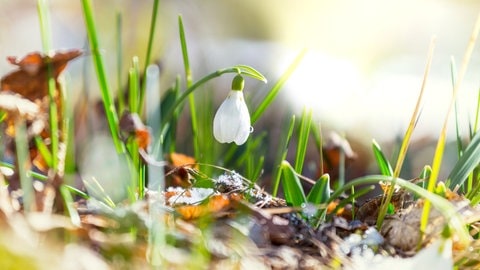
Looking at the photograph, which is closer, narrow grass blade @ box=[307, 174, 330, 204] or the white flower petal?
narrow grass blade @ box=[307, 174, 330, 204]

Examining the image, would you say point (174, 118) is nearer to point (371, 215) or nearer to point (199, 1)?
point (371, 215)

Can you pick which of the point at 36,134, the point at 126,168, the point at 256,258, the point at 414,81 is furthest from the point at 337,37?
the point at 256,258

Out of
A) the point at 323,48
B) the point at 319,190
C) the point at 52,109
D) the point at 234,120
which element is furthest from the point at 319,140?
the point at 323,48

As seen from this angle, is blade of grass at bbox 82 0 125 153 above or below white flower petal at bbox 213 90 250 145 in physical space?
above

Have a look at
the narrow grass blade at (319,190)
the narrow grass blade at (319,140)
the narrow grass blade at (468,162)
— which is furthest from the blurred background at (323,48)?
the narrow grass blade at (319,190)

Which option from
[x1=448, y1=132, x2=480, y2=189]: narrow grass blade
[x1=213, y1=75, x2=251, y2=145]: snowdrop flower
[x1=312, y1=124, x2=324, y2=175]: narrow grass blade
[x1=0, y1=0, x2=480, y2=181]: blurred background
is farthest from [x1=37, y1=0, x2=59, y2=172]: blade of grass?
[x1=0, y1=0, x2=480, y2=181]: blurred background

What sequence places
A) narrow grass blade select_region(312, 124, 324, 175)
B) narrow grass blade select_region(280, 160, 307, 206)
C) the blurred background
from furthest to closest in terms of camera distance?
the blurred background → narrow grass blade select_region(312, 124, 324, 175) → narrow grass blade select_region(280, 160, 307, 206)

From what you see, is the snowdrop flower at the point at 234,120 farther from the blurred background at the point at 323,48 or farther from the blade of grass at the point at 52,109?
the blurred background at the point at 323,48

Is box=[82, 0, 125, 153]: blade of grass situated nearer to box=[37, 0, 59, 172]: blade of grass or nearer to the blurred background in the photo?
box=[37, 0, 59, 172]: blade of grass
